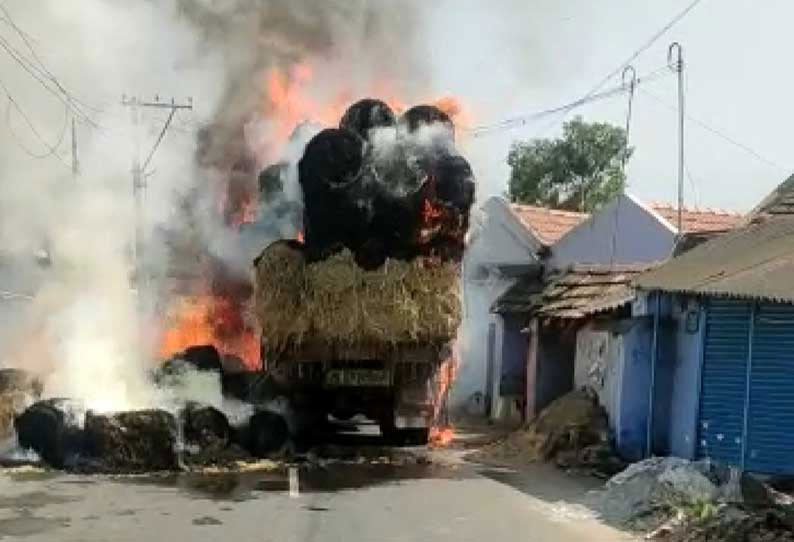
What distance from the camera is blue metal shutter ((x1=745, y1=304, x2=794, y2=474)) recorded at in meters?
11.9

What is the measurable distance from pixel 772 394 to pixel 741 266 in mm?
1630

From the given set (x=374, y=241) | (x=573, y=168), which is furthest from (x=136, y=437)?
(x=573, y=168)

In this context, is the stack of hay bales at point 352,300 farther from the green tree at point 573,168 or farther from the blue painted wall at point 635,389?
the green tree at point 573,168

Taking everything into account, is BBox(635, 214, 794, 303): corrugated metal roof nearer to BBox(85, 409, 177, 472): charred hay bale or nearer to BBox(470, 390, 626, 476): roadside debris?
BBox(470, 390, 626, 476): roadside debris

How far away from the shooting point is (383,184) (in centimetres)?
1363

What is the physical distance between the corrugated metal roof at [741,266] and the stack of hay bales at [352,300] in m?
2.79

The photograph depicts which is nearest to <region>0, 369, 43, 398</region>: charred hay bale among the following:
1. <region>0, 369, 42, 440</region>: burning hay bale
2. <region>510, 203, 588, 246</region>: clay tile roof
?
<region>0, 369, 42, 440</region>: burning hay bale

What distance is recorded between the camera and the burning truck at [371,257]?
1366 centimetres

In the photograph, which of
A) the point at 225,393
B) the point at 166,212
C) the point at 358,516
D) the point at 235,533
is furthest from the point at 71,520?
the point at 166,212

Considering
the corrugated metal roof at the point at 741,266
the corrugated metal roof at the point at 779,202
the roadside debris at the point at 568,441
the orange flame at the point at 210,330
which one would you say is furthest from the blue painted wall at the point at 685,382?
the orange flame at the point at 210,330

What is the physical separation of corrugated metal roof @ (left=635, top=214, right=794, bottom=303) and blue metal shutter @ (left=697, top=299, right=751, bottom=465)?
0.51 m

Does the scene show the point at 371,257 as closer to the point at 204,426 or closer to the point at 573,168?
the point at 204,426

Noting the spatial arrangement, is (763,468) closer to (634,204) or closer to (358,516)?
(358,516)

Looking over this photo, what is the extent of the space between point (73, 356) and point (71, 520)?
6.99 meters
